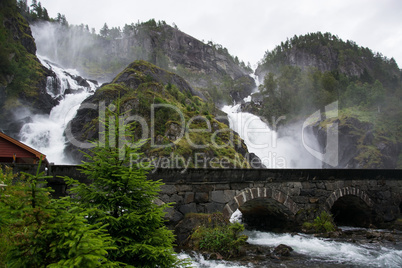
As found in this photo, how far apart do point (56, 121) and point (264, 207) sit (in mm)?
31645

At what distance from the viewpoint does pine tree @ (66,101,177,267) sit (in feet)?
12.1

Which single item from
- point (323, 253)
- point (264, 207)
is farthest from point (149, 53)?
point (323, 253)

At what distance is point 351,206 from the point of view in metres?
15.7

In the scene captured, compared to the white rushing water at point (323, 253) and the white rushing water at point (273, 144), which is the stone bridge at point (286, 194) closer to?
the white rushing water at point (323, 253)

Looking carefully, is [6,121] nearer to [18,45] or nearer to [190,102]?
[18,45]

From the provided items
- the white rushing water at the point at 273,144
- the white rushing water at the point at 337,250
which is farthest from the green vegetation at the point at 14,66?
the white rushing water at the point at 337,250

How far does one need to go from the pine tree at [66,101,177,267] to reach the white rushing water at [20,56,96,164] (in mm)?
26415

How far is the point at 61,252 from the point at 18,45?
5365 cm

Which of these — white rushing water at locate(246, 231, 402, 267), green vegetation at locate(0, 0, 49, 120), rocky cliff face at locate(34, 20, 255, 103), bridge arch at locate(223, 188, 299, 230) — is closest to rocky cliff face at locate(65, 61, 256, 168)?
bridge arch at locate(223, 188, 299, 230)

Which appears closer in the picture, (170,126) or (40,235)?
(40,235)

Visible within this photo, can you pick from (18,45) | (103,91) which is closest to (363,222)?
(103,91)

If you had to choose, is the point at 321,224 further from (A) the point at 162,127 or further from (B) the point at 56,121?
(B) the point at 56,121

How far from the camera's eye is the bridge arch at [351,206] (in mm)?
13383

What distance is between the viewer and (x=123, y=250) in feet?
11.6
